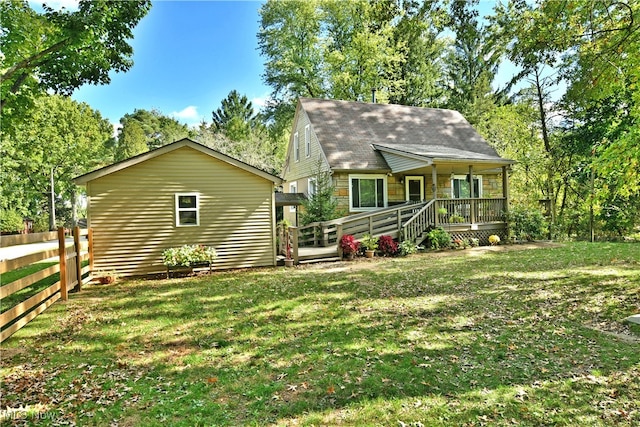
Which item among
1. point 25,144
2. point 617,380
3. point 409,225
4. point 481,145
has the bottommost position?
point 617,380

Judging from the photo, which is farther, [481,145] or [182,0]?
[481,145]

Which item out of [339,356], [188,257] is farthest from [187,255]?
[339,356]

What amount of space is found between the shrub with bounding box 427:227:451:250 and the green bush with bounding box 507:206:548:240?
347cm

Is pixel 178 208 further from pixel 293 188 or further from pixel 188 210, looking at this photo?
pixel 293 188

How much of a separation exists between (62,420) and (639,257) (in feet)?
45.1

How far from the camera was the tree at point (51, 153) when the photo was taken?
27.7 meters

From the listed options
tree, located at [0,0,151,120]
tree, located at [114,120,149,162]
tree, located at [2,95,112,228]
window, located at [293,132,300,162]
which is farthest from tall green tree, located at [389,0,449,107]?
tree, located at [2,95,112,228]

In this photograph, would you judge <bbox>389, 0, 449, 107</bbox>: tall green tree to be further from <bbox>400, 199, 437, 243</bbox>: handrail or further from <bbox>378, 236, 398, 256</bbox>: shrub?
<bbox>378, 236, 398, 256</bbox>: shrub

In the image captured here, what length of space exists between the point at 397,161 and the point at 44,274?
12.9 meters

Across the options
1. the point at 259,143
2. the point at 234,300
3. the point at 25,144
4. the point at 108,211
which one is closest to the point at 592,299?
the point at 234,300

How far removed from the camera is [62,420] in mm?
3281

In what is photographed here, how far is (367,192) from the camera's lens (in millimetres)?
16719

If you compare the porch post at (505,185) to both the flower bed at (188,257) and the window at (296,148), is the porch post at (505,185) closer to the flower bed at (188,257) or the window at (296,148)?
the window at (296,148)

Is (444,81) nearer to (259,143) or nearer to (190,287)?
(259,143)
